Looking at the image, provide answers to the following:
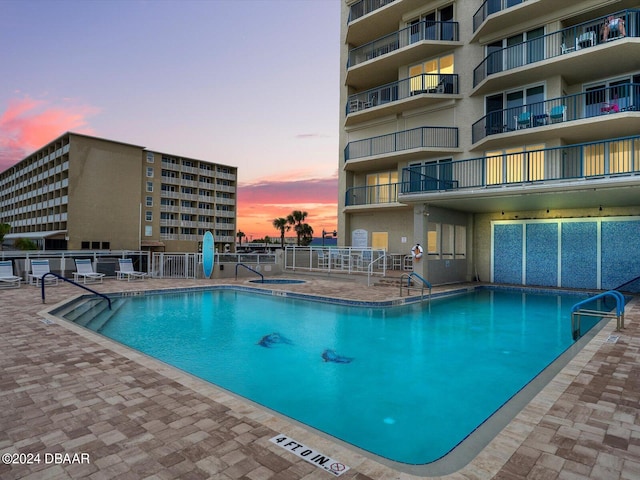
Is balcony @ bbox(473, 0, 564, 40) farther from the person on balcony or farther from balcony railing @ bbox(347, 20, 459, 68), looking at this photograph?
the person on balcony

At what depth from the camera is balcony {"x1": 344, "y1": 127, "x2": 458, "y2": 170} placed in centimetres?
1906

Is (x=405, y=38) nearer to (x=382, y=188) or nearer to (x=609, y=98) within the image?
(x=382, y=188)

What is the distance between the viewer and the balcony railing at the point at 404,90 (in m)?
19.4

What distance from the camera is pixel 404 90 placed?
20953 millimetres

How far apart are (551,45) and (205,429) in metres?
19.8

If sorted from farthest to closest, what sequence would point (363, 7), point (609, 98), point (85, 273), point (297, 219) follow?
point (297, 219) < point (363, 7) < point (609, 98) < point (85, 273)

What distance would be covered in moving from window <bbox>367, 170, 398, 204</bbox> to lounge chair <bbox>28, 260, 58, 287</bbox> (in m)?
→ 16.0

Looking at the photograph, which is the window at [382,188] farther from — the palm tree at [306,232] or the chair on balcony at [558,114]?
the palm tree at [306,232]

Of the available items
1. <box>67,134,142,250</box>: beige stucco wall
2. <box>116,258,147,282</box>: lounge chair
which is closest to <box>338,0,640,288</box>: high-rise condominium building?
<box>116,258,147,282</box>: lounge chair

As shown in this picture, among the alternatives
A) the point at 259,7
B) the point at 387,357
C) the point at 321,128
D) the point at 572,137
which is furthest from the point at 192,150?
the point at 387,357

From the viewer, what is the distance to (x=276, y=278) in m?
18.9

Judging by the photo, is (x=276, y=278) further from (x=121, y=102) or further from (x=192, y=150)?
(x=192, y=150)

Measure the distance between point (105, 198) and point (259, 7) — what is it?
1511 inches

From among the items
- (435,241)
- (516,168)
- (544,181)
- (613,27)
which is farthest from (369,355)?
(613,27)
